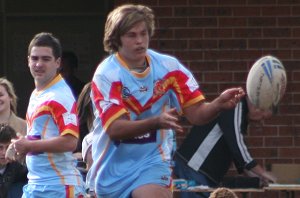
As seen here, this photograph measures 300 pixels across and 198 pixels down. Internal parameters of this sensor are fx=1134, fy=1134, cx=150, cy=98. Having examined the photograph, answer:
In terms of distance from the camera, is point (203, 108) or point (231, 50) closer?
point (203, 108)

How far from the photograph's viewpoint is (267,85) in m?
7.42

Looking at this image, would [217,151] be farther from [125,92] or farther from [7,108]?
[125,92]

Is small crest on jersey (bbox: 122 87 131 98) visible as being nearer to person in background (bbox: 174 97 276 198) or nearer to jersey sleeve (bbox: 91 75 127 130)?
jersey sleeve (bbox: 91 75 127 130)

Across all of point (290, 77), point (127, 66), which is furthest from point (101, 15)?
point (127, 66)

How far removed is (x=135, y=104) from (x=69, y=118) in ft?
3.00

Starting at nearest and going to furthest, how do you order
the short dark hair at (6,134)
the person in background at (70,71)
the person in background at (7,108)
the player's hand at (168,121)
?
1. the player's hand at (168,121)
2. the short dark hair at (6,134)
3. the person in background at (7,108)
4. the person in background at (70,71)

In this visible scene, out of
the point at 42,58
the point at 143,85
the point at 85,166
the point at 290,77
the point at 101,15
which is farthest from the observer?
the point at 101,15

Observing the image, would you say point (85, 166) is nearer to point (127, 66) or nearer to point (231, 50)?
point (231, 50)

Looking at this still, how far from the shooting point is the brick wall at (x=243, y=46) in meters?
11.3

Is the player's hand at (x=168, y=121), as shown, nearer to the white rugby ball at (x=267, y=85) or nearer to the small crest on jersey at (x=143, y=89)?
the small crest on jersey at (x=143, y=89)

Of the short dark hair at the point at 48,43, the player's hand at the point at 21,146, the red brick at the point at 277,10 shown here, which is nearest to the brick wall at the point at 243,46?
the red brick at the point at 277,10

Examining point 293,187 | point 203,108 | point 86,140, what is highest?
point 203,108

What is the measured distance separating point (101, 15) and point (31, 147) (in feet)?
18.7

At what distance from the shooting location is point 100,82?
6.80 m
